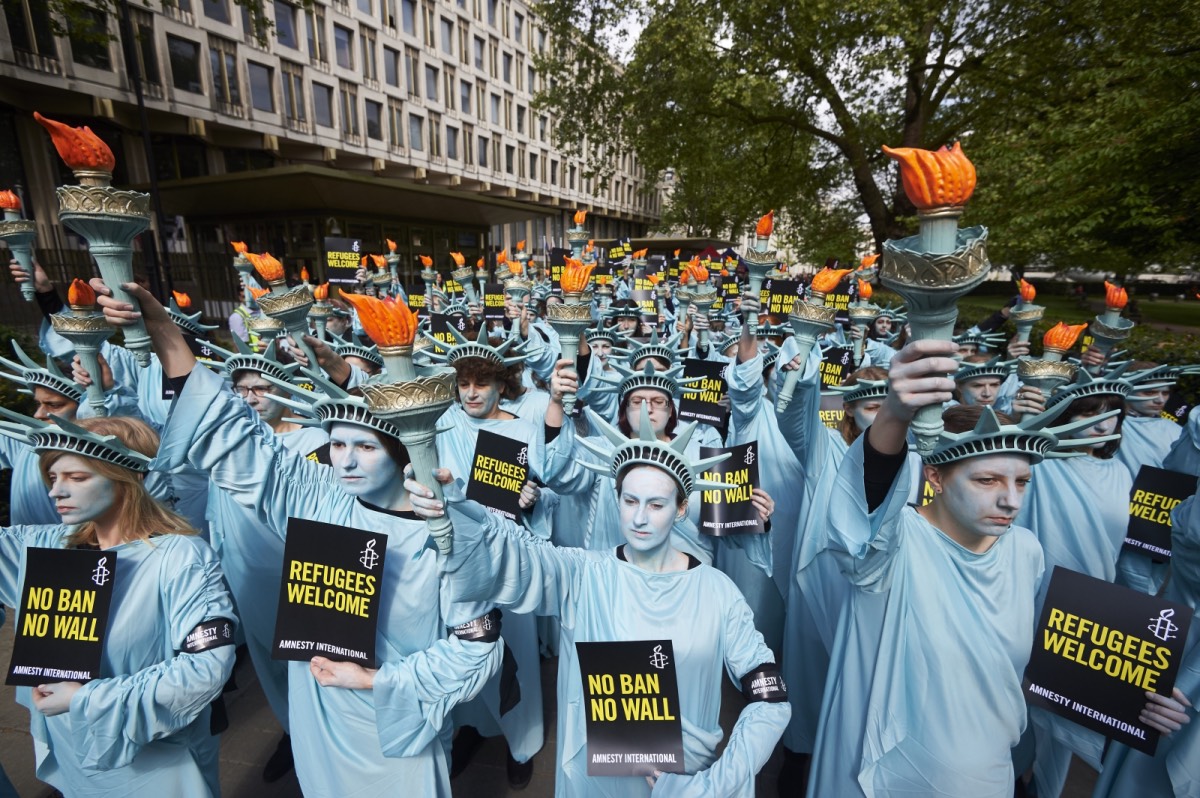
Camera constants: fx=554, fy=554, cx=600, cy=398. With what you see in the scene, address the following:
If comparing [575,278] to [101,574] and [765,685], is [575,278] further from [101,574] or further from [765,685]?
[101,574]

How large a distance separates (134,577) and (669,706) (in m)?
2.11

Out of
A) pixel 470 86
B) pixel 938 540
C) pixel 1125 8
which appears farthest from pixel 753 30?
pixel 470 86

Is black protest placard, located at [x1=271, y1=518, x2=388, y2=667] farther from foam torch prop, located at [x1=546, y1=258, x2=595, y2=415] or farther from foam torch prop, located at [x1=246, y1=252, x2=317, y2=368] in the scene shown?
foam torch prop, located at [x1=546, y1=258, x2=595, y2=415]

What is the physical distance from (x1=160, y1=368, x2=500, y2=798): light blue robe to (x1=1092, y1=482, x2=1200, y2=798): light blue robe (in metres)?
2.69

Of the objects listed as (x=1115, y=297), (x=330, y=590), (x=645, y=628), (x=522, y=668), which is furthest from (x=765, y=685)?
(x=1115, y=297)

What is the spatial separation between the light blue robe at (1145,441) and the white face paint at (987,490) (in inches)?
116

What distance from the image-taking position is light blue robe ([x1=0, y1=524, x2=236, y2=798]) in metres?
1.99

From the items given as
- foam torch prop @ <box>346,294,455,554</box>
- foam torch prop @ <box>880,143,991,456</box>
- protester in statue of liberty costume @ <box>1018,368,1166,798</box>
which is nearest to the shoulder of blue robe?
foam torch prop @ <box>346,294,455,554</box>

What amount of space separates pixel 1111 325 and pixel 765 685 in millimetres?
5117

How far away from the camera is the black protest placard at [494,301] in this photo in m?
7.99

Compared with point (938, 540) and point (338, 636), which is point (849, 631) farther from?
point (338, 636)

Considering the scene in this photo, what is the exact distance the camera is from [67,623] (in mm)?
2025

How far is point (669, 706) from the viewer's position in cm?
199

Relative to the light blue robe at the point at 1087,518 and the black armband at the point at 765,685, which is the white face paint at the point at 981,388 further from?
the black armband at the point at 765,685
